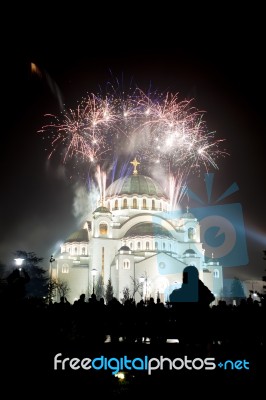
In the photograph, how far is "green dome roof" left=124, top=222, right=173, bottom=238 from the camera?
58.2m

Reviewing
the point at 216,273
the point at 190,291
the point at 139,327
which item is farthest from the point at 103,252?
the point at 190,291

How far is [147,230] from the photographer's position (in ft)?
192

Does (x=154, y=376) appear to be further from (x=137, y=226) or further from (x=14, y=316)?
(x=137, y=226)

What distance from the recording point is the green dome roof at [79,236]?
66.7m

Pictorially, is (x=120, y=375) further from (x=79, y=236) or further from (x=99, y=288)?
(x=79, y=236)

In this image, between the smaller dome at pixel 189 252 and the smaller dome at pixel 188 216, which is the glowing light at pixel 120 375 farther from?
the smaller dome at pixel 188 216

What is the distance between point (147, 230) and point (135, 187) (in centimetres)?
1168

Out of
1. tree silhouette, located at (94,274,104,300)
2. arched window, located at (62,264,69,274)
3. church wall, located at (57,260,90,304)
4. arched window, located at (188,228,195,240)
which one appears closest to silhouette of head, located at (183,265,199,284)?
tree silhouette, located at (94,274,104,300)

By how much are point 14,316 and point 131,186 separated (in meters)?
59.9

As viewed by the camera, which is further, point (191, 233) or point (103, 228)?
point (191, 233)

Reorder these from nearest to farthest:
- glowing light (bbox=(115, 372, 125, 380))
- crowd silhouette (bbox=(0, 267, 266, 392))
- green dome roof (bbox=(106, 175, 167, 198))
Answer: glowing light (bbox=(115, 372, 125, 380))
crowd silhouette (bbox=(0, 267, 266, 392))
green dome roof (bbox=(106, 175, 167, 198))

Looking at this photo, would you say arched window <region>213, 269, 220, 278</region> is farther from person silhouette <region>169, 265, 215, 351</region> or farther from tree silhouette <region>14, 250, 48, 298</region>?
person silhouette <region>169, 265, 215, 351</region>

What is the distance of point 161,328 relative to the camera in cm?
1027

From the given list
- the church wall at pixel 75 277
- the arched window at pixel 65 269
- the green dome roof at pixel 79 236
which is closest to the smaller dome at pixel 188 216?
the green dome roof at pixel 79 236
